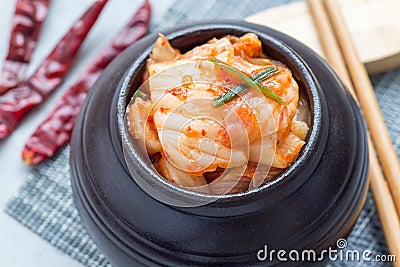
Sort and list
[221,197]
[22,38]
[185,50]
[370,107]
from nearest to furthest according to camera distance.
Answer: [221,197]
[185,50]
[370,107]
[22,38]

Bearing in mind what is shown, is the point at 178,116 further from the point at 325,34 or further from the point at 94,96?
the point at 325,34

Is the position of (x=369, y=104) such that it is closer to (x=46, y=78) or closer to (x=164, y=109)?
(x=164, y=109)

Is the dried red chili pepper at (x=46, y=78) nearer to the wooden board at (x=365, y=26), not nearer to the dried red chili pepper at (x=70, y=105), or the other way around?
the dried red chili pepper at (x=70, y=105)

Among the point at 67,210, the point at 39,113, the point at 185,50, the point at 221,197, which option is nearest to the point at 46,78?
the point at 39,113

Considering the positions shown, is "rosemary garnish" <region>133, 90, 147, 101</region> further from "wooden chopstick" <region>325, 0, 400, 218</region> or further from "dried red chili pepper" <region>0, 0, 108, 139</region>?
"dried red chili pepper" <region>0, 0, 108, 139</region>

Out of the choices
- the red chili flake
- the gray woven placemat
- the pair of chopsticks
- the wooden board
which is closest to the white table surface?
the gray woven placemat

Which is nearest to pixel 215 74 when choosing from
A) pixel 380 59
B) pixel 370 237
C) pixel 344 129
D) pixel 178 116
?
pixel 178 116

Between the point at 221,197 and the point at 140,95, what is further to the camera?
the point at 140,95

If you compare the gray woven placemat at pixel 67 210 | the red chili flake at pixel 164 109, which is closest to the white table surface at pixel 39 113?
the gray woven placemat at pixel 67 210
